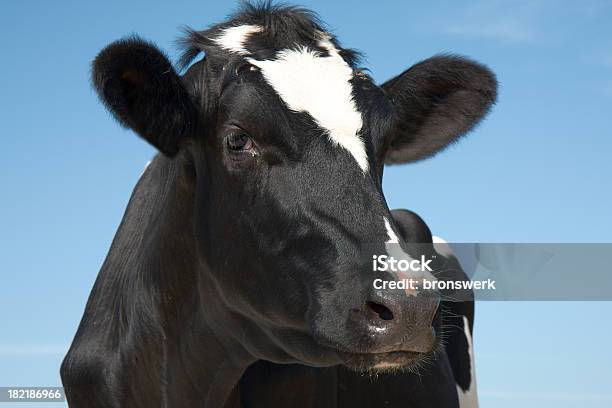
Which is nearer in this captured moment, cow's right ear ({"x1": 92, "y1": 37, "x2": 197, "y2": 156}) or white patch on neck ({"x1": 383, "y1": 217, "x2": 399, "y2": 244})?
white patch on neck ({"x1": 383, "y1": 217, "x2": 399, "y2": 244})

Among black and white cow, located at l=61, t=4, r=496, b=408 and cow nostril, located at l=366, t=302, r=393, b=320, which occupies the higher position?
black and white cow, located at l=61, t=4, r=496, b=408

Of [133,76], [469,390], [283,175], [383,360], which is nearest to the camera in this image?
[383,360]

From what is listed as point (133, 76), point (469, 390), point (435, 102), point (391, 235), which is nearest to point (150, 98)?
point (133, 76)

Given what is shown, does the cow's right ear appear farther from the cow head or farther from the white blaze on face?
the white blaze on face

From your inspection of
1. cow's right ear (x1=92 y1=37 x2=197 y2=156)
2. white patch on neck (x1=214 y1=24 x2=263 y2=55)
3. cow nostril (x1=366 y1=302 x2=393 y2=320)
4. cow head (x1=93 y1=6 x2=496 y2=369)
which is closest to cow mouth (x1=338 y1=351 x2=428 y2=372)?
cow head (x1=93 y1=6 x2=496 y2=369)

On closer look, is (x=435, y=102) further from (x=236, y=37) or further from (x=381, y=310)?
(x=381, y=310)

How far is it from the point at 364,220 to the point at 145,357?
6.79 ft

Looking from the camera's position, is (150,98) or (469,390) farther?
(469,390)

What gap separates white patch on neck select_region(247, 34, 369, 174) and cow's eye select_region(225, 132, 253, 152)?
0.98 feet

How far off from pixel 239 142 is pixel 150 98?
69 centimetres

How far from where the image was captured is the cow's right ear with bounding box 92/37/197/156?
534 cm

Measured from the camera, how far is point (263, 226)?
195 inches

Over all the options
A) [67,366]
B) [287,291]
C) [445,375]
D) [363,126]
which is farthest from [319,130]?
[445,375]

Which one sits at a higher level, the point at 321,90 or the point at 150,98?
the point at 150,98
